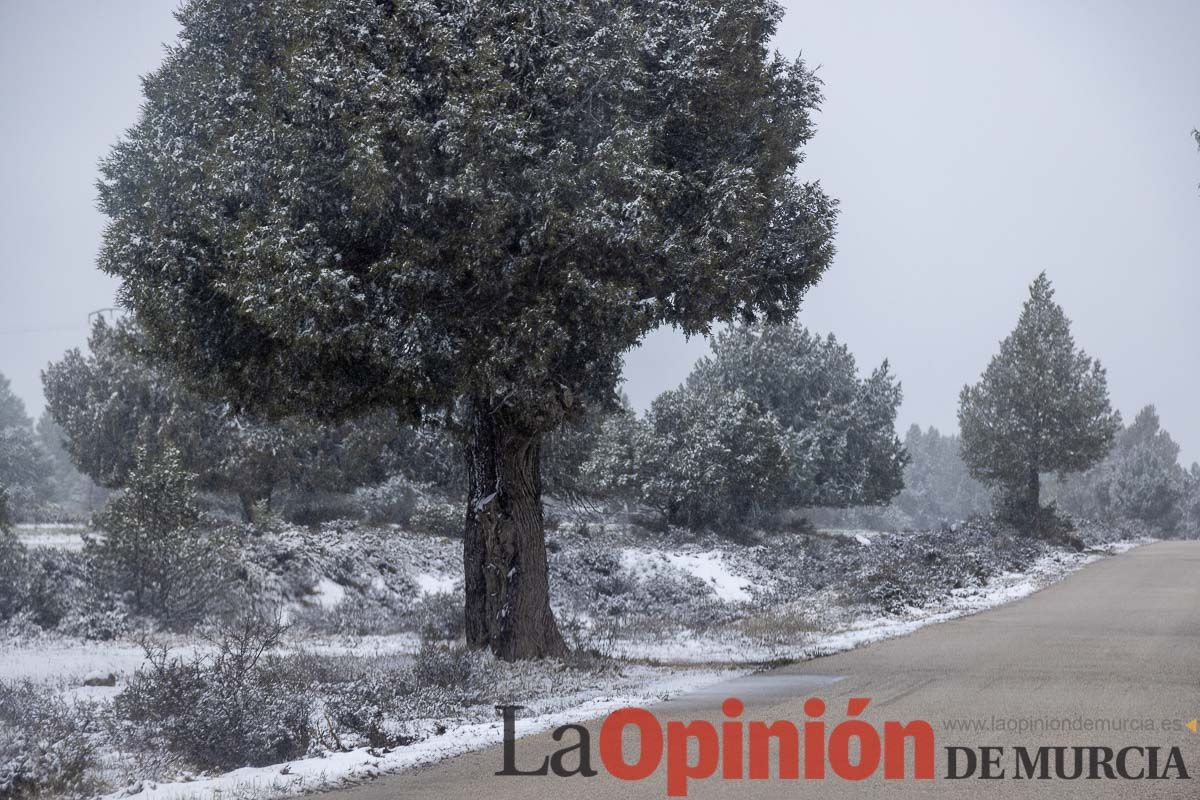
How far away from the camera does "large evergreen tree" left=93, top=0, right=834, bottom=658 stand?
10.7 meters

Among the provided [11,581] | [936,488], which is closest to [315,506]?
[11,581]

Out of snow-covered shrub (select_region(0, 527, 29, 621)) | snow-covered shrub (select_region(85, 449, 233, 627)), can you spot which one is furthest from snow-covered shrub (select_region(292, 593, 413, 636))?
snow-covered shrub (select_region(0, 527, 29, 621))

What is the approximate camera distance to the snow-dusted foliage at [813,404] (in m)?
54.7

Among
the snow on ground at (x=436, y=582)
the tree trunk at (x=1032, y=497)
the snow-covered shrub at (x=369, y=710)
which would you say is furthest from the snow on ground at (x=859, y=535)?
the snow-covered shrub at (x=369, y=710)

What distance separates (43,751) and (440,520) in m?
29.6

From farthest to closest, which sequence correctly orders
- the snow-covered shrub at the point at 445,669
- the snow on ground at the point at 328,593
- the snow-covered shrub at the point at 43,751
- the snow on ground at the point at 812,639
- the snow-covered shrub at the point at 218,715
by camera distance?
1. the snow on ground at the point at 328,593
2. the snow on ground at the point at 812,639
3. the snow-covered shrub at the point at 445,669
4. the snow-covered shrub at the point at 218,715
5. the snow-covered shrub at the point at 43,751

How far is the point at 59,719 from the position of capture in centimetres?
805

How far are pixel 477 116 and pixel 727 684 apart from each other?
6424 mm

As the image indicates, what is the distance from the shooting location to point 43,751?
7.16m

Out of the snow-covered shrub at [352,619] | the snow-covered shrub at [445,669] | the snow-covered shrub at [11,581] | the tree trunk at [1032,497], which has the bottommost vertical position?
the snow-covered shrub at [352,619]

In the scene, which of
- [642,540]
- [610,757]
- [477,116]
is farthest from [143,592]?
[642,540]

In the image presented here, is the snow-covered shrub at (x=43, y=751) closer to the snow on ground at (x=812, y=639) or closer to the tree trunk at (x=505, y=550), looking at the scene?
the tree trunk at (x=505, y=550)

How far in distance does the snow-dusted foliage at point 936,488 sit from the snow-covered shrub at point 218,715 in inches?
4074

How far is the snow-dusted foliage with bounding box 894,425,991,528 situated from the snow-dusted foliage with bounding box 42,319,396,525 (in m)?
77.8
